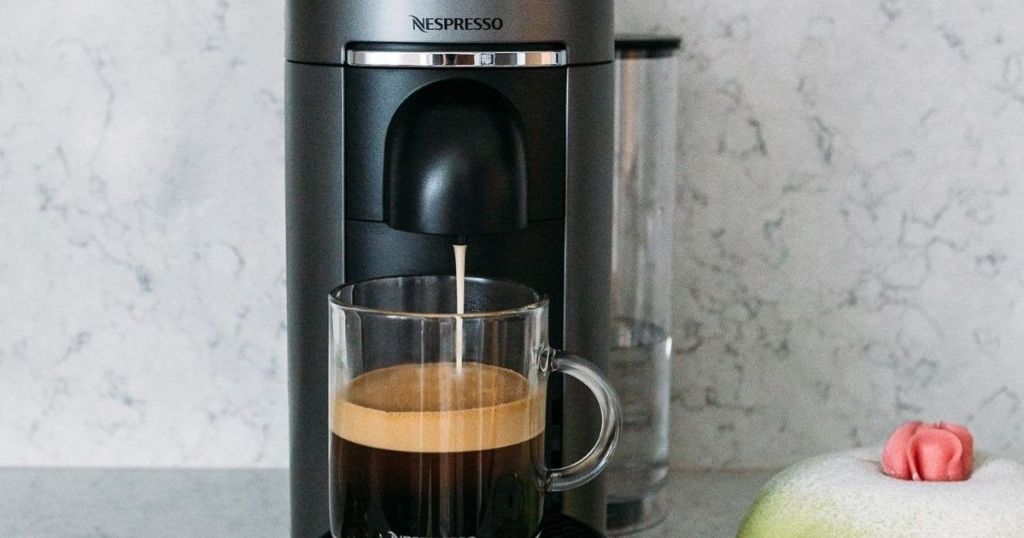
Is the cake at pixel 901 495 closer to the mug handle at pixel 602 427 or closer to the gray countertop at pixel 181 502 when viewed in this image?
the mug handle at pixel 602 427

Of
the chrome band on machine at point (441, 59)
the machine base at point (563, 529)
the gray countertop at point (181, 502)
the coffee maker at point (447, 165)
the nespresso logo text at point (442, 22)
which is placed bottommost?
the gray countertop at point (181, 502)

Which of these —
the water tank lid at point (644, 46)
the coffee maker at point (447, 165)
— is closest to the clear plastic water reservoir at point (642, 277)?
the water tank lid at point (644, 46)

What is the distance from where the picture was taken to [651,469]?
937 mm

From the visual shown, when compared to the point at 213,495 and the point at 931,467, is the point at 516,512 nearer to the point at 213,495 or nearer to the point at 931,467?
the point at 931,467

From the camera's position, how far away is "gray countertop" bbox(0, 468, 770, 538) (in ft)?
2.94

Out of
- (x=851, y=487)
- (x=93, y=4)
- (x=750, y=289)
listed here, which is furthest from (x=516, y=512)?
(x=93, y=4)

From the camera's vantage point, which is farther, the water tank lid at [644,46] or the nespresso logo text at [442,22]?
the water tank lid at [644,46]

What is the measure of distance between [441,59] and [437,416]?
19cm

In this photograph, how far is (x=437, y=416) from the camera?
0.63m

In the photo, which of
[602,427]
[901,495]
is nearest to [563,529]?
[602,427]

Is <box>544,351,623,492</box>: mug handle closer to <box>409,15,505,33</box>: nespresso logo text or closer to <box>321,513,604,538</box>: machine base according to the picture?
<box>321,513,604,538</box>: machine base

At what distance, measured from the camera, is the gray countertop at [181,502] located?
90cm

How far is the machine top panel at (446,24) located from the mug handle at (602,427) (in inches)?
6.5

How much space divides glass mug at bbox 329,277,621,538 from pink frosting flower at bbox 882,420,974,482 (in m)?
0.15
